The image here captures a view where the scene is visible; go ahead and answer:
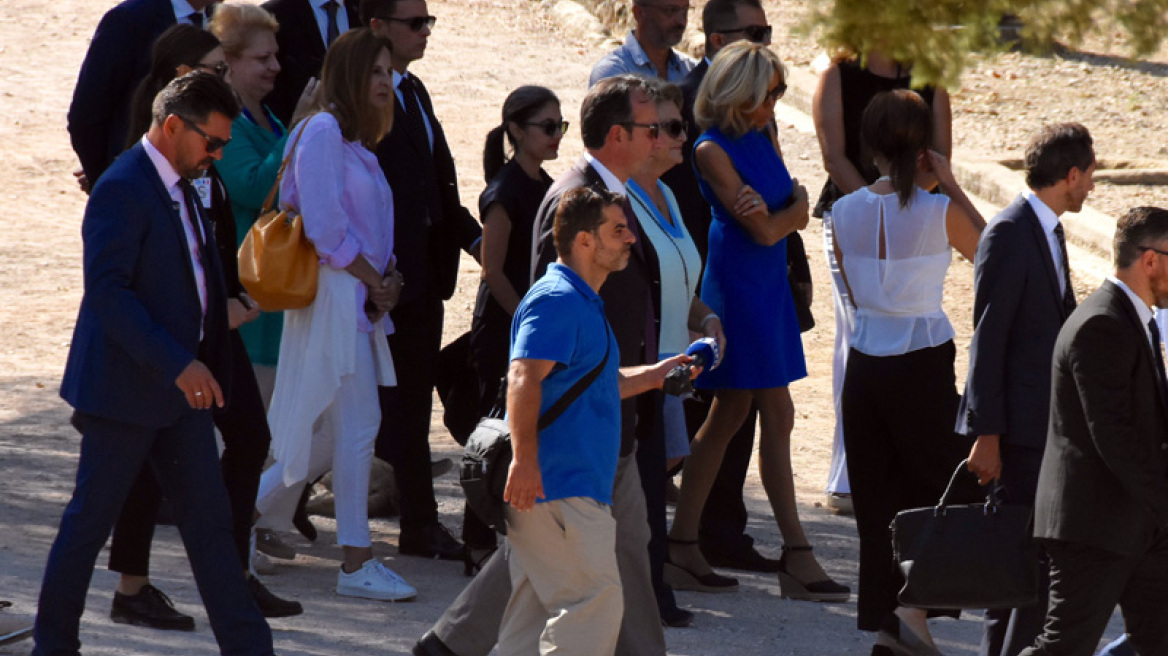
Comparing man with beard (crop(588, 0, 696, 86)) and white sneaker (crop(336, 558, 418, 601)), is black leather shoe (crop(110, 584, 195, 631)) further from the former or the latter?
man with beard (crop(588, 0, 696, 86))

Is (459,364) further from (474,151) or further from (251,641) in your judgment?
(474,151)

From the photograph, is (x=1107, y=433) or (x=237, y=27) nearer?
(x=1107, y=433)

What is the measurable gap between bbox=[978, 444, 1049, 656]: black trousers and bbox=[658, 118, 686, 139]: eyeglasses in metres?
1.47

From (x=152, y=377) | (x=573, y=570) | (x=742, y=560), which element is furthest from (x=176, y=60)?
(x=742, y=560)

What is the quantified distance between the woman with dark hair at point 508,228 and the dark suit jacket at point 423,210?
338 millimetres

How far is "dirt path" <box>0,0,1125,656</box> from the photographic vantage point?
6.24m

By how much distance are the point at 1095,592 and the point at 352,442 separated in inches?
106

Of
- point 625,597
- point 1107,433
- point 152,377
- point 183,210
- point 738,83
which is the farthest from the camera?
point 738,83

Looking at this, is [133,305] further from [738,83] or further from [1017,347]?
[1017,347]

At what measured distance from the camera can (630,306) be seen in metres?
5.70

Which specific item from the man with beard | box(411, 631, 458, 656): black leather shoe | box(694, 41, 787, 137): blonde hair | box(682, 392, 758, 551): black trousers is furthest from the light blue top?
box(411, 631, 458, 656): black leather shoe

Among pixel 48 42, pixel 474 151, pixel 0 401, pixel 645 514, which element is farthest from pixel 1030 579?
pixel 48 42

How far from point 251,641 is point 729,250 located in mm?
2446

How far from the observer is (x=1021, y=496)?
5.66 meters
